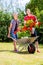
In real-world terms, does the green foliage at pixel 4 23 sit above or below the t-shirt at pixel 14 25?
below

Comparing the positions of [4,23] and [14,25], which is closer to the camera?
[14,25]

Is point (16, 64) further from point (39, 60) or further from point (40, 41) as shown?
point (40, 41)

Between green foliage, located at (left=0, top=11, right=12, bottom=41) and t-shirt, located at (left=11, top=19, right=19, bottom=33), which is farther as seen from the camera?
green foliage, located at (left=0, top=11, right=12, bottom=41)

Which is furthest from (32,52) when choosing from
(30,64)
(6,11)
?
(6,11)

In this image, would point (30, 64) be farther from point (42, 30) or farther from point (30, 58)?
point (42, 30)

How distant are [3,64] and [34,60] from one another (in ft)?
4.43

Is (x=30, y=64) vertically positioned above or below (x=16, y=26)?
below

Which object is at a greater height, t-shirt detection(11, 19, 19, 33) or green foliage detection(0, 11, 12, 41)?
t-shirt detection(11, 19, 19, 33)

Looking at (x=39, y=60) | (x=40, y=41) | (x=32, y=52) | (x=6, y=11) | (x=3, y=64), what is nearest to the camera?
(x=3, y=64)

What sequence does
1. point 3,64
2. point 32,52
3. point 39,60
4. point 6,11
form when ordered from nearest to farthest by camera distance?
point 3,64 < point 39,60 < point 32,52 < point 6,11

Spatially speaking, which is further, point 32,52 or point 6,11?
point 6,11

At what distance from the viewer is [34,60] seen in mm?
9711

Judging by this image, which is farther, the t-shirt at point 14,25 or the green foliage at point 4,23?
the green foliage at point 4,23

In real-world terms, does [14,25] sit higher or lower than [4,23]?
higher
